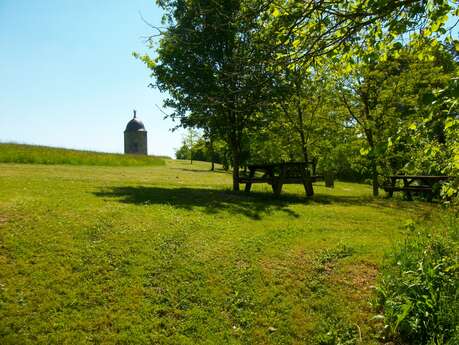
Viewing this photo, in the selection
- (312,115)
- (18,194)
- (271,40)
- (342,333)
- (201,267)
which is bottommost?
(342,333)

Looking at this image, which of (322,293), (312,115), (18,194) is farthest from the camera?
(312,115)

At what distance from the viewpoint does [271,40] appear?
5.05m

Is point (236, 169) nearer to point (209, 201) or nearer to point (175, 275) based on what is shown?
point (209, 201)

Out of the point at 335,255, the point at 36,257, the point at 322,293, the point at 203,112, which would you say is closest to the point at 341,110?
the point at 203,112

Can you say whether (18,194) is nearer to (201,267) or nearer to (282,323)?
(201,267)

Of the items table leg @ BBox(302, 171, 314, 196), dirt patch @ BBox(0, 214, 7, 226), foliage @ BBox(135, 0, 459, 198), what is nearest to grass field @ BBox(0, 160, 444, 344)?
dirt patch @ BBox(0, 214, 7, 226)

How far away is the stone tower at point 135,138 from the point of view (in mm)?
83500

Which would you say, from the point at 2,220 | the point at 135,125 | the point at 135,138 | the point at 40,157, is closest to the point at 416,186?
the point at 2,220

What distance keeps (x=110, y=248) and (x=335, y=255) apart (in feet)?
14.3

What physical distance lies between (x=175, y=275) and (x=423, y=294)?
12.7ft

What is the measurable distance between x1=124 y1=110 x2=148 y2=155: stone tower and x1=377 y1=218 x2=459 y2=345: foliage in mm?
80649

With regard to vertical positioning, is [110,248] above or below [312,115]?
below

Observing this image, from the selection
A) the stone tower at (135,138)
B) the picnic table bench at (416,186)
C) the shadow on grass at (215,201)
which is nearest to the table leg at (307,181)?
the shadow on grass at (215,201)

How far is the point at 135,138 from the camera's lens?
275ft
